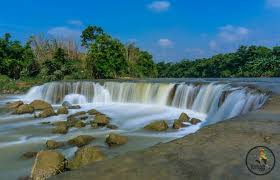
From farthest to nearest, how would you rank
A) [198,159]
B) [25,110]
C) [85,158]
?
[25,110]
[85,158]
[198,159]

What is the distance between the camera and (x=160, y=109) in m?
17.8

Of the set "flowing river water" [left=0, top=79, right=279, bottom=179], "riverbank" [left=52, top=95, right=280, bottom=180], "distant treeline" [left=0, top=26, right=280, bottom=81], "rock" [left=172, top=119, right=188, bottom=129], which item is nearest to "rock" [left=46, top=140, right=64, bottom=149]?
"flowing river water" [left=0, top=79, right=279, bottom=179]

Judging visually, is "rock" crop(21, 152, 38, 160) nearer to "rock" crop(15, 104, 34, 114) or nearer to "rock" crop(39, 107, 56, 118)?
"rock" crop(39, 107, 56, 118)

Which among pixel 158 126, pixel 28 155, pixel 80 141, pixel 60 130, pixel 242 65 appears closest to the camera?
pixel 28 155

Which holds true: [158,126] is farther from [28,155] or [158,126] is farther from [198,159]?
[198,159]

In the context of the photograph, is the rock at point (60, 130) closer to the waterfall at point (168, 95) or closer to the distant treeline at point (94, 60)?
the waterfall at point (168, 95)

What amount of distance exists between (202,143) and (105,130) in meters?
7.63

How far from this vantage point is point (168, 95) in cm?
Answer: 1867

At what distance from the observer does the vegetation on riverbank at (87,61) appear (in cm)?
3309

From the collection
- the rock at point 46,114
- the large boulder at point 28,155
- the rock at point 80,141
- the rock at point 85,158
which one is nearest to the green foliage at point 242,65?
the rock at point 46,114

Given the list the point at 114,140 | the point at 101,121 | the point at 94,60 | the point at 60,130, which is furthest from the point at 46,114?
the point at 94,60

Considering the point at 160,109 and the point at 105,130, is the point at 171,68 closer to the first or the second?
the point at 160,109

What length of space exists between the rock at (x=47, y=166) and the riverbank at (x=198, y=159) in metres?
2.42

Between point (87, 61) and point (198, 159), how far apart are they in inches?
1182
